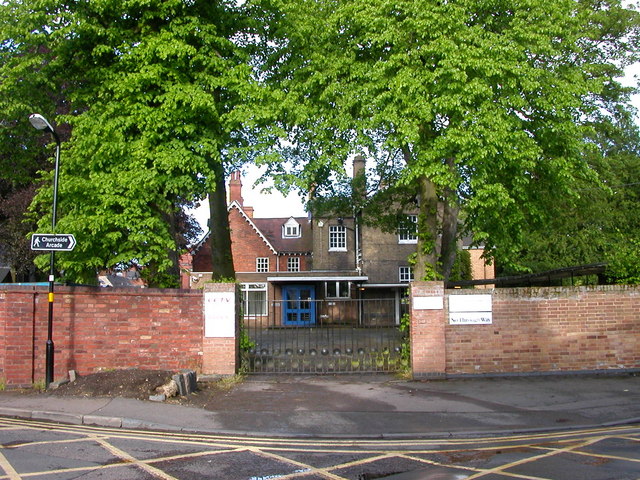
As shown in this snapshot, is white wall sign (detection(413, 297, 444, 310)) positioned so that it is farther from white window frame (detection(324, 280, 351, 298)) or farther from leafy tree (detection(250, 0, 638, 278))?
white window frame (detection(324, 280, 351, 298))

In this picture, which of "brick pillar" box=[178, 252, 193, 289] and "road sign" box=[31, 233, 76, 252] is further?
"brick pillar" box=[178, 252, 193, 289]

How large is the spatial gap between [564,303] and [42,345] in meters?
11.8

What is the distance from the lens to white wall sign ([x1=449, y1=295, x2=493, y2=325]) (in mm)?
13914

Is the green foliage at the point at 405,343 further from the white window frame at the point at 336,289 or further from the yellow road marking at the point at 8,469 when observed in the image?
the white window frame at the point at 336,289

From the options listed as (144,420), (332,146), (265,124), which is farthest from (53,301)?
(332,146)

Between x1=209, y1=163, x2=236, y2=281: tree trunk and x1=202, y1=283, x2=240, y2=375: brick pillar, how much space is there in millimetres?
4650

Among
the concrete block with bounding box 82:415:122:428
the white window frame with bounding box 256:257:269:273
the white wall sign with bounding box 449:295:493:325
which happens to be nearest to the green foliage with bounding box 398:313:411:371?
the white wall sign with bounding box 449:295:493:325

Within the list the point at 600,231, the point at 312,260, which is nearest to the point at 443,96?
the point at 600,231

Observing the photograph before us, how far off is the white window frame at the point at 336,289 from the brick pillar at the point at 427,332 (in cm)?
2473

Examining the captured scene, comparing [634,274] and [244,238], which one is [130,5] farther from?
[244,238]

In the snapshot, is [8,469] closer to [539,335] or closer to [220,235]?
[539,335]

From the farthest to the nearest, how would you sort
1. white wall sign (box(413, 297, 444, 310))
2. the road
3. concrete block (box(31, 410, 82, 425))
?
white wall sign (box(413, 297, 444, 310)), concrete block (box(31, 410, 82, 425)), the road

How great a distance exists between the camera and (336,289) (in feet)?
128

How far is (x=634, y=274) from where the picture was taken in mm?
14664
